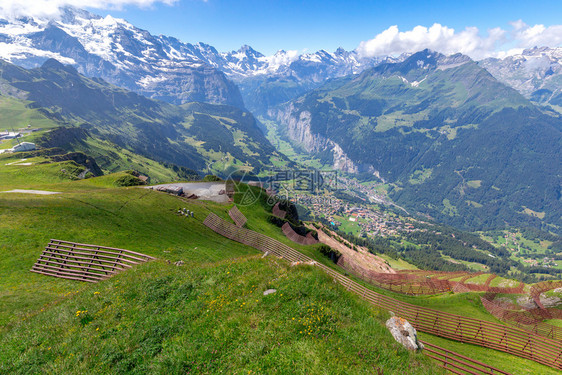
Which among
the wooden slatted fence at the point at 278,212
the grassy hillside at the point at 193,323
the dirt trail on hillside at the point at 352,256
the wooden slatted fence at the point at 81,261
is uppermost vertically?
the grassy hillside at the point at 193,323

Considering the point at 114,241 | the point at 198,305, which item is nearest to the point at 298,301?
the point at 198,305

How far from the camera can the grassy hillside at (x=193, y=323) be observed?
39.8 feet

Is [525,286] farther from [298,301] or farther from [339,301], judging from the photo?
[298,301]

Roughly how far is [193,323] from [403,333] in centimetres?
1510

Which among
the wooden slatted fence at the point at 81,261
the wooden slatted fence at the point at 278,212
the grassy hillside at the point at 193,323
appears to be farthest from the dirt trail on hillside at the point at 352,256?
the wooden slatted fence at the point at 81,261

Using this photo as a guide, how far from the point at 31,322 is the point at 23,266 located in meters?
14.4

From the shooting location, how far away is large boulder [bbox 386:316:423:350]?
55.1ft

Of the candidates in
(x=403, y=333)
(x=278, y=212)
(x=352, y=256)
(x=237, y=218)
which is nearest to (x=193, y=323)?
(x=403, y=333)

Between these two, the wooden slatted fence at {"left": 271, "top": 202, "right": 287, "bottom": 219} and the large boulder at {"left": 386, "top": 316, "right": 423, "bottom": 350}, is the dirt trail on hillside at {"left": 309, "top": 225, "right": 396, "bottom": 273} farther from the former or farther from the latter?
the large boulder at {"left": 386, "top": 316, "right": 423, "bottom": 350}

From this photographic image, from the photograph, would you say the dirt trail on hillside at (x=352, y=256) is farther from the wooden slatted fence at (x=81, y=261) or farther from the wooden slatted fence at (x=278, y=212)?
the wooden slatted fence at (x=81, y=261)

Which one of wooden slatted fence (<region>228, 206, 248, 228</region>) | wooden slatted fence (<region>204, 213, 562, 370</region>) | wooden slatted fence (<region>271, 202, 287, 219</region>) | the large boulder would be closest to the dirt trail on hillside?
wooden slatted fence (<region>271, 202, 287, 219</region>)

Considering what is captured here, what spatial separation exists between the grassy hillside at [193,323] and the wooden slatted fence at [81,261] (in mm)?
1161

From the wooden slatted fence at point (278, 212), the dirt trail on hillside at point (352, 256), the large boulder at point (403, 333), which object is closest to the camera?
the large boulder at point (403, 333)

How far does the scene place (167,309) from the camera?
53.1ft
